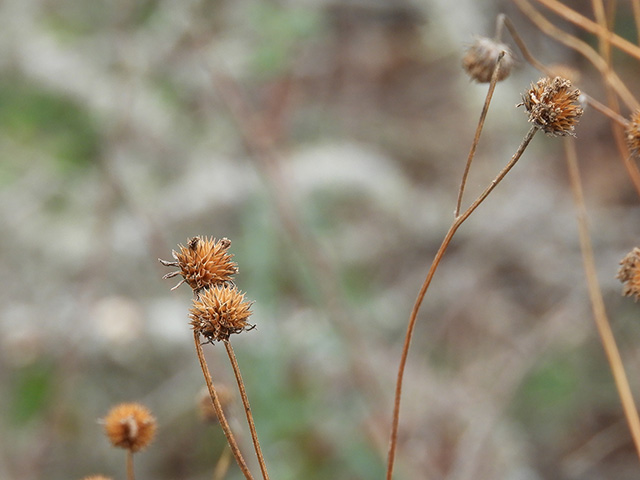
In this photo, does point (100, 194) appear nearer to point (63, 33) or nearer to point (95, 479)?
point (63, 33)

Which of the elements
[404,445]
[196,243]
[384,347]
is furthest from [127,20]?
[196,243]

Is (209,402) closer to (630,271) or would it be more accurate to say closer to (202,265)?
(202,265)

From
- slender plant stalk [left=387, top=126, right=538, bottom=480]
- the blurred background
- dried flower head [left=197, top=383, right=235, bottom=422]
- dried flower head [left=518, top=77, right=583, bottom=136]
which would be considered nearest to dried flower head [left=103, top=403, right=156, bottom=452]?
dried flower head [left=197, top=383, right=235, bottom=422]

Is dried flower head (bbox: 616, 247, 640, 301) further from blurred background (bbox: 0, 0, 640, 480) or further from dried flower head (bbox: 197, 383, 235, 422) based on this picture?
blurred background (bbox: 0, 0, 640, 480)

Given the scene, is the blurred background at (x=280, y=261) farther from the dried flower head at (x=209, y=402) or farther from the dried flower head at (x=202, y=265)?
the dried flower head at (x=202, y=265)

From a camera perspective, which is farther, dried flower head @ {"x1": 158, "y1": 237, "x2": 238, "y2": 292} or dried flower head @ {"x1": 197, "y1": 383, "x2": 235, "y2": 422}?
dried flower head @ {"x1": 197, "y1": 383, "x2": 235, "y2": 422}

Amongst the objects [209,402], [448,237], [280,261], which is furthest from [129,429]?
[280,261]

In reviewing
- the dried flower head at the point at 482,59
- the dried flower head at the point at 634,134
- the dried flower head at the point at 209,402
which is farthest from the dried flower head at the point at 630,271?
the dried flower head at the point at 209,402
